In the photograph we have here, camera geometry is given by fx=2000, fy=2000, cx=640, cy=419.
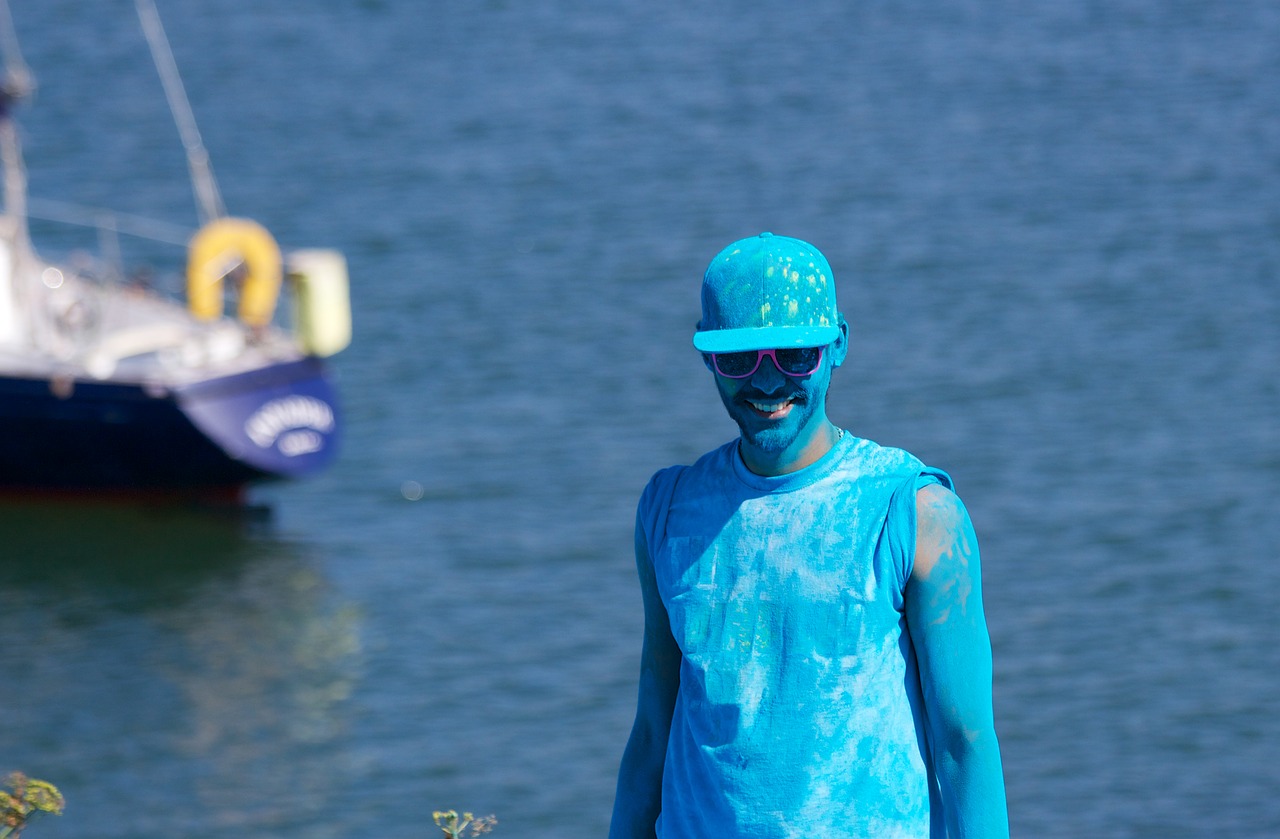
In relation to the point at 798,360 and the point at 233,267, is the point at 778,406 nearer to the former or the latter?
the point at 798,360

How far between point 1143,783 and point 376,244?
13710 mm

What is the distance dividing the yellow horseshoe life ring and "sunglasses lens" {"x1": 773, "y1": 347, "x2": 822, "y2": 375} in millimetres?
15881

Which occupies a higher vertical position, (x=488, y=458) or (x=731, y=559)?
(x=488, y=458)

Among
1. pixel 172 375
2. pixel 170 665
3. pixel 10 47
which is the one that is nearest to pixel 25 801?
pixel 170 665

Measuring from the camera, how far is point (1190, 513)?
56.2 ft

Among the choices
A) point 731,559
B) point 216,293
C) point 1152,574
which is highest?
point 216,293

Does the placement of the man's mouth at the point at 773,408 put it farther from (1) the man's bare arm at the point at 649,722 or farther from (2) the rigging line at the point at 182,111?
(2) the rigging line at the point at 182,111

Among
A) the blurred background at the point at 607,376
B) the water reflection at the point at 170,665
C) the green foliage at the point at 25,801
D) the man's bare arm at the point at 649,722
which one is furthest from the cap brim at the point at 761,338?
the water reflection at the point at 170,665

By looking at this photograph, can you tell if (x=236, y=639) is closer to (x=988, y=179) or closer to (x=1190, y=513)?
(x=1190, y=513)

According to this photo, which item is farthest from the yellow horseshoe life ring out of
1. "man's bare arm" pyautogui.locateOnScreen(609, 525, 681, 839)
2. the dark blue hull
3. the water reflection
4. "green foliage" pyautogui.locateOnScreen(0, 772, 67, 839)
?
"man's bare arm" pyautogui.locateOnScreen(609, 525, 681, 839)

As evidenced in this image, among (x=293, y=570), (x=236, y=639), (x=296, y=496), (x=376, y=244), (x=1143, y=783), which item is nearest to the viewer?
(x=1143, y=783)

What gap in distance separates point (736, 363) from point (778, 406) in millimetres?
88

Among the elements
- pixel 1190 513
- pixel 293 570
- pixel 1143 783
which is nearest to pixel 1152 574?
pixel 1190 513

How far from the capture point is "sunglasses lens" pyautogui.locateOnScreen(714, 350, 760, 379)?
290 centimetres
